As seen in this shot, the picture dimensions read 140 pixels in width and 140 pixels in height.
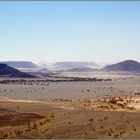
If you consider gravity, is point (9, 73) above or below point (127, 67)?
below

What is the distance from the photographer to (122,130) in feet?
71.3

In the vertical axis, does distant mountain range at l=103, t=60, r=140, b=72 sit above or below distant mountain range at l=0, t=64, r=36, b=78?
above

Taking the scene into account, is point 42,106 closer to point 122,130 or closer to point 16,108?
point 16,108

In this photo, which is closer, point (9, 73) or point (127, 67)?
point (9, 73)

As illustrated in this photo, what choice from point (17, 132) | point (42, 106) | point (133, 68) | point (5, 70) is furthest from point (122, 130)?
point (133, 68)

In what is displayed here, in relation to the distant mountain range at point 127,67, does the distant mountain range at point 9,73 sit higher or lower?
lower

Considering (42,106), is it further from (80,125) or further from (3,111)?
(80,125)

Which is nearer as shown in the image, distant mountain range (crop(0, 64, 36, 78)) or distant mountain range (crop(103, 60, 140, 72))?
distant mountain range (crop(0, 64, 36, 78))

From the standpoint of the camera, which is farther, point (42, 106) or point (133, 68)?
point (133, 68)

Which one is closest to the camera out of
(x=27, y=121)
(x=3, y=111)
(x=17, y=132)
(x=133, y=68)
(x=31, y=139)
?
(x=31, y=139)

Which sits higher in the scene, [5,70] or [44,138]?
[5,70]

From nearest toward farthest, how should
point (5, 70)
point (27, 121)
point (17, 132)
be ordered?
point (17, 132), point (27, 121), point (5, 70)

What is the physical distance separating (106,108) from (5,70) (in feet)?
198

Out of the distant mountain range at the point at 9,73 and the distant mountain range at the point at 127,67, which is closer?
the distant mountain range at the point at 9,73
